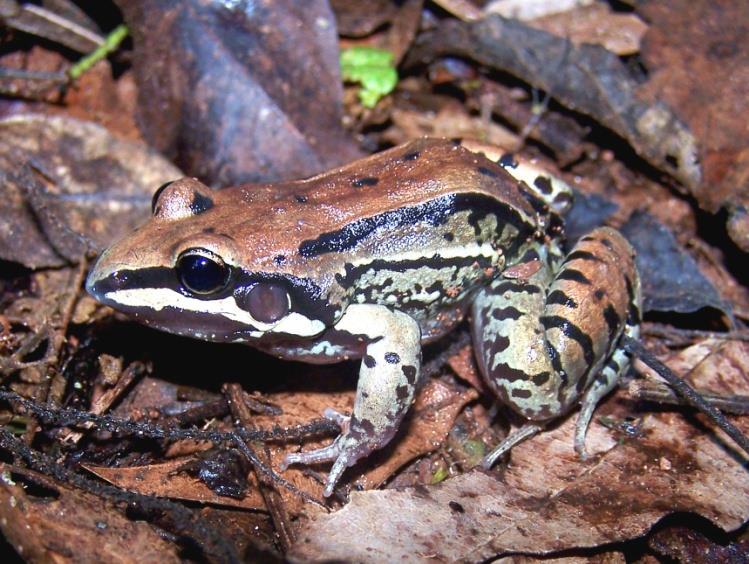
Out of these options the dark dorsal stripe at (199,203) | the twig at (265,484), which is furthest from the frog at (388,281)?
the twig at (265,484)

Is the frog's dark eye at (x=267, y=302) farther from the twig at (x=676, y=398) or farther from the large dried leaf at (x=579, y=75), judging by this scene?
the large dried leaf at (x=579, y=75)

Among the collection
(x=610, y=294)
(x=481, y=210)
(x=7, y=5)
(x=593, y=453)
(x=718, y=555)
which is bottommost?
(x=718, y=555)

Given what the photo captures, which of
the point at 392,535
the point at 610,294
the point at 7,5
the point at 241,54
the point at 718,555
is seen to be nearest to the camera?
the point at 392,535

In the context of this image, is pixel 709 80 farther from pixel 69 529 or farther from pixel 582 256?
pixel 69 529

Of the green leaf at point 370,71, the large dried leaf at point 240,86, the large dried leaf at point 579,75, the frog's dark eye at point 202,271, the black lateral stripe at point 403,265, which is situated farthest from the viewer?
the green leaf at point 370,71

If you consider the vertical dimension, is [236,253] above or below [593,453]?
above

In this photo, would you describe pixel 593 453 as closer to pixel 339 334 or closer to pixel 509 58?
→ pixel 339 334

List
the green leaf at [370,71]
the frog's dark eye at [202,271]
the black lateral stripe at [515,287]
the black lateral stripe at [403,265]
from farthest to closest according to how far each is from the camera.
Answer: the green leaf at [370,71]
the black lateral stripe at [515,287]
the black lateral stripe at [403,265]
the frog's dark eye at [202,271]

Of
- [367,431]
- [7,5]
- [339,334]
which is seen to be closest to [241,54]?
[7,5]
